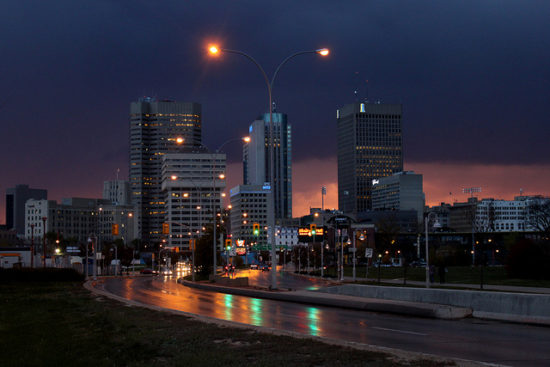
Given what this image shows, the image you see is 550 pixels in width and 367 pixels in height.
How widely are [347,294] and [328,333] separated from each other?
16.8 meters

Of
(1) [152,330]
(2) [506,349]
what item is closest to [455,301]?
(2) [506,349]

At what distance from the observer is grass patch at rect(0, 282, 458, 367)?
1241 centimetres

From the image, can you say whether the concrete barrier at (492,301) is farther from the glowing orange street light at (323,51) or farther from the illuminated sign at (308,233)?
the illuminated sign at (308,233)

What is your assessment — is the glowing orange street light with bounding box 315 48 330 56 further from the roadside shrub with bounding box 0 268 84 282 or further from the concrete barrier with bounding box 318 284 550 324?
the roadside shrub with bounding box 0 268 84 282

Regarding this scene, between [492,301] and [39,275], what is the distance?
5342 centimetres

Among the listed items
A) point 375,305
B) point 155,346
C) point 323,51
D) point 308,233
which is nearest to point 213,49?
point 323,51

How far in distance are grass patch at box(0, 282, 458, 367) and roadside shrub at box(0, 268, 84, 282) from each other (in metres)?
44.1

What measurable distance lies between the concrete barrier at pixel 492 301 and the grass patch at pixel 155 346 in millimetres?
10105

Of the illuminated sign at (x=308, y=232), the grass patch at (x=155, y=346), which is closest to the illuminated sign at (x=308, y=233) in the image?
the illuminated sign at (x=308, y=232)

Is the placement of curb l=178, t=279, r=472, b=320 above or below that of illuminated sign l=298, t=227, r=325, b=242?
below

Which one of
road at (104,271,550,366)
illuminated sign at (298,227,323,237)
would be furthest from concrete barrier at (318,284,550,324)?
illuminated sign at (298,227,323,237)

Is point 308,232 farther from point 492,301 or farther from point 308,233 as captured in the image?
point 492,301

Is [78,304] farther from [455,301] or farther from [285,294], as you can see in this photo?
[455,301]

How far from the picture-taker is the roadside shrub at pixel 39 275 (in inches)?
2499
